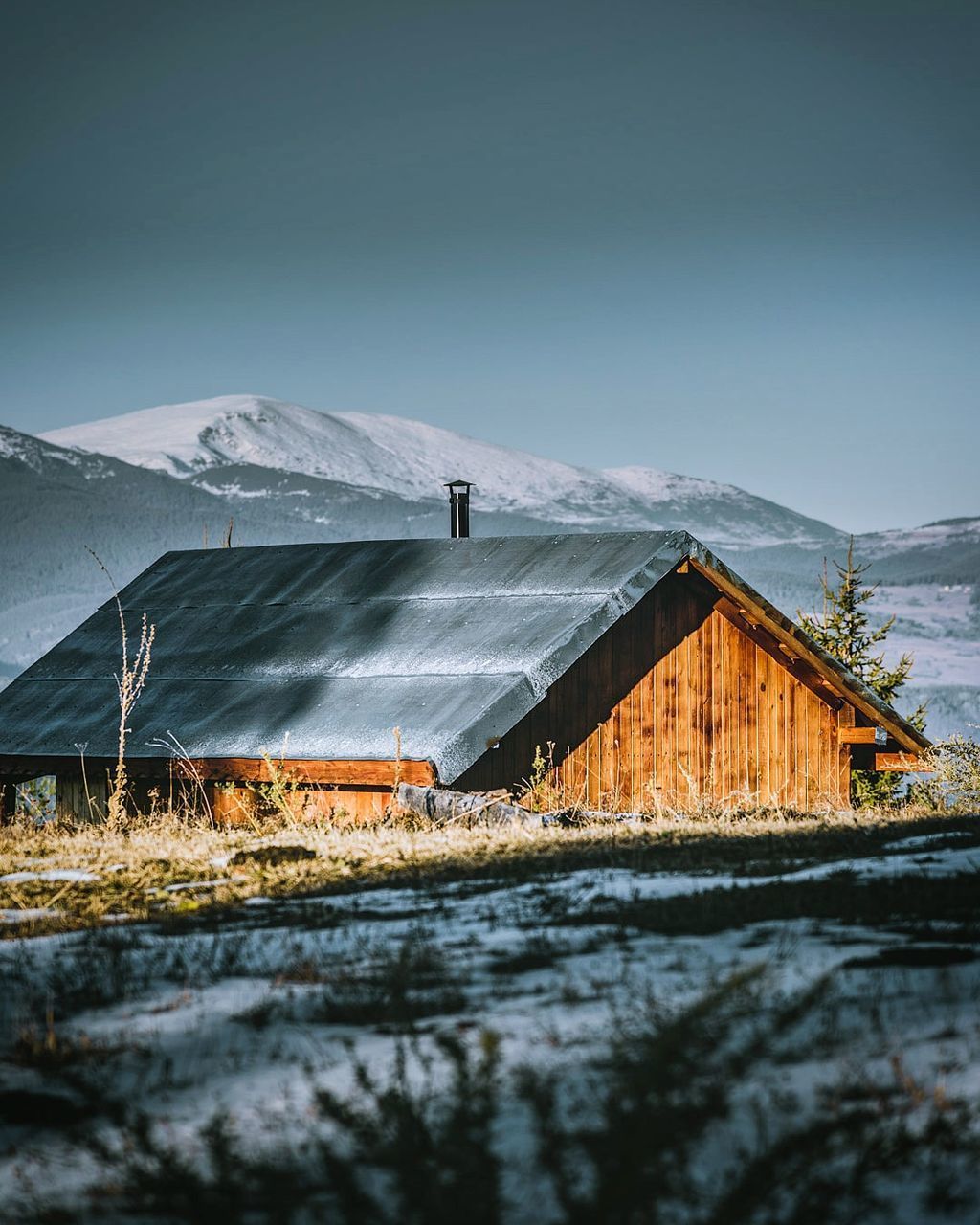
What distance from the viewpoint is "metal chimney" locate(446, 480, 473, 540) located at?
19.6 meters

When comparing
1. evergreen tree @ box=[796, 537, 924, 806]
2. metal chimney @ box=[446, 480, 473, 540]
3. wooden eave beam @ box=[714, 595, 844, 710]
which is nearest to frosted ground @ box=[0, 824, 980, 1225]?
wooden eave beam @ box=[714, 595, 844, 710]

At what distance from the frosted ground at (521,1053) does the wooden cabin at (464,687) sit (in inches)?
269

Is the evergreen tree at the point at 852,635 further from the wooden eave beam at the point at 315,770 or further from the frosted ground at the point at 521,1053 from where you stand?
the frosted ground at the point at 521,1053

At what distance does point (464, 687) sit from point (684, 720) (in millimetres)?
4165

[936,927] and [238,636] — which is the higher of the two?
[238,636]

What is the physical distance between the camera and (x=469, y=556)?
16656mm

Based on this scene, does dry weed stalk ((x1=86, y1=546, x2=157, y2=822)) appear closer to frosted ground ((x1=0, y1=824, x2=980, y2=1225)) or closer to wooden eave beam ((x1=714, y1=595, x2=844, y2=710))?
wooden eave beam ((x1=714, y1=595, x2=844, y2=710))

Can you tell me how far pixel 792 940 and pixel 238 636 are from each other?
12297 millimetres

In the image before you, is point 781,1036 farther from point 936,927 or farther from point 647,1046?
point 936,927

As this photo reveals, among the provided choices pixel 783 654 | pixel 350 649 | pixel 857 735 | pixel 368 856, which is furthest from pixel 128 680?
pixel 857 735

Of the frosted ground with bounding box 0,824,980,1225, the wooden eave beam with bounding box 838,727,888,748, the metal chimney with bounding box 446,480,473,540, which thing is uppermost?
the metal chimney with bounding box 446,480,473,540

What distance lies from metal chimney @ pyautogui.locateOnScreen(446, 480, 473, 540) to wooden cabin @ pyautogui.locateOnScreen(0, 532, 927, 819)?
186 cm

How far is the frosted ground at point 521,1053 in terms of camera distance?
2990 millimetres

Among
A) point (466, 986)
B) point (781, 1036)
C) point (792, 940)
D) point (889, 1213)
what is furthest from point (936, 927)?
point (889, 1213)
